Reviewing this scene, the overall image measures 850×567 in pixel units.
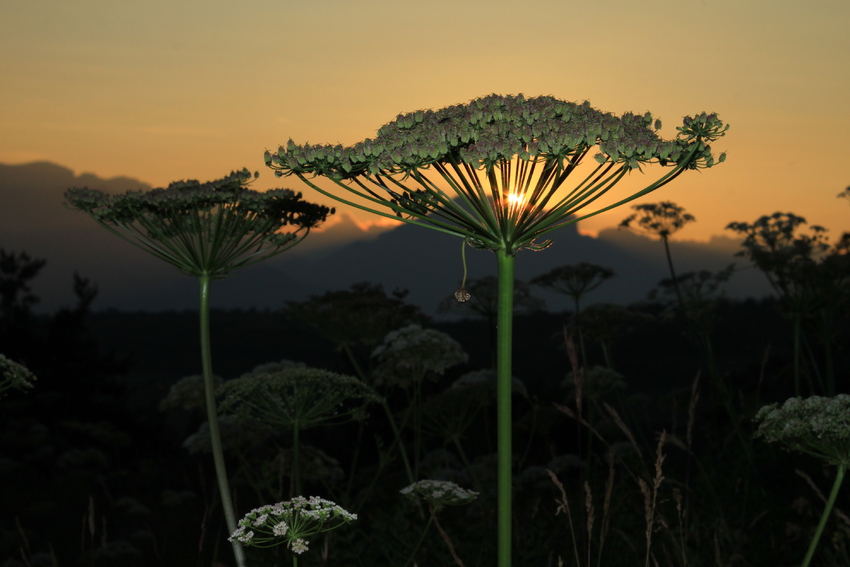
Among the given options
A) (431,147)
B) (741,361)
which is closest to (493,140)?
(431,147)

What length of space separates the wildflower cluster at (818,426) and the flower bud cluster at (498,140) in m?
2.06

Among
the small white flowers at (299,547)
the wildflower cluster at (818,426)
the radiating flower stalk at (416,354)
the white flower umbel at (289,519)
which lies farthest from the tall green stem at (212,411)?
the wildflower cluster at (818,426)

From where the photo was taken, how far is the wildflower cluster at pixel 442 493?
19.7 feet

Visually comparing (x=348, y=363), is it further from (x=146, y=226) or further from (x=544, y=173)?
(x=544, y=173)

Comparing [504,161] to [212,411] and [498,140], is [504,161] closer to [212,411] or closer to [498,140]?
[498,140]

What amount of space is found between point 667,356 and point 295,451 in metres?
47.5

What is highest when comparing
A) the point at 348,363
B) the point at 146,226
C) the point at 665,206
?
the point at 665,206

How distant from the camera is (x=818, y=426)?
17.3ft

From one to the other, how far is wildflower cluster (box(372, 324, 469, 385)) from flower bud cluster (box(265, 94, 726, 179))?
5.68 meters

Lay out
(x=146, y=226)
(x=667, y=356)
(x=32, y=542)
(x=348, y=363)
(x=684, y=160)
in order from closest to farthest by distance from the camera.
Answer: (x=684, y=160)
(x=146, y=226)
(x=32, y=542)
(x=348, y=363)
(x=667, y=356)

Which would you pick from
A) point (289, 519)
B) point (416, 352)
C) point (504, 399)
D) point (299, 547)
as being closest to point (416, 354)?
point (416, 352)

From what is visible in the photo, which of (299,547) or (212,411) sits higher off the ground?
(212,411)

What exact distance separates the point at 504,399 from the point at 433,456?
9.84 m

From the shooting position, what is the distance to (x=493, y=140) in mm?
4207
